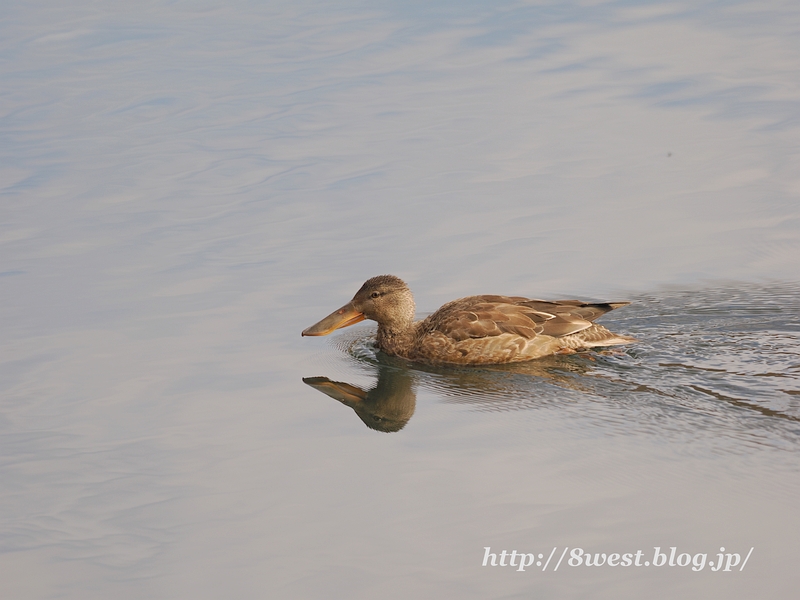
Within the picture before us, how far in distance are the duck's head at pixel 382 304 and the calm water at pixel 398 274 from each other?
0.38m

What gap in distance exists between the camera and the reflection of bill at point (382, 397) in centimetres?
839

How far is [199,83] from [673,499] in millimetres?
12273

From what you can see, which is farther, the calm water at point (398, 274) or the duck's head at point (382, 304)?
the duck's head at point (382, 304)

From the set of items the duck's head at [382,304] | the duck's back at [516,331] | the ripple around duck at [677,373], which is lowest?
the ripple around duck at [677,373]

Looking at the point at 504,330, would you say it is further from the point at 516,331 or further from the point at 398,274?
the point at 398,274

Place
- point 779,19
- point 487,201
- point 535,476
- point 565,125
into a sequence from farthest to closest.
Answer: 1. point 779,19
2. point 565,125
3. point 487,201
4. point 535,476

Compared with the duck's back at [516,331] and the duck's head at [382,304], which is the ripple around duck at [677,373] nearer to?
the duck's back at [516,331]

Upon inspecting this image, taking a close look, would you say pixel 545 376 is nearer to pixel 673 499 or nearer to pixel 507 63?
pixel 673 499

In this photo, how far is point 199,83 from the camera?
673 inches

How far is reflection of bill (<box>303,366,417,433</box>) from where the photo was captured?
27.5ft

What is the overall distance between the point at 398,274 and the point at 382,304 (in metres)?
1.08

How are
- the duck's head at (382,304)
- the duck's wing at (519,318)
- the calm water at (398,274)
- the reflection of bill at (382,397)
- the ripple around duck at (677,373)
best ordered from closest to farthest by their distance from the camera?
the calm water at (398,274) → the ripple around duck at (677,373) → the reflection of bill at (382,397) → the duck's wing at (519,318) → the duck's head at (382,304)

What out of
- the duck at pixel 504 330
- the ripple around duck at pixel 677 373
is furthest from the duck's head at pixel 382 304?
the ripple around duck at pixel 677 373

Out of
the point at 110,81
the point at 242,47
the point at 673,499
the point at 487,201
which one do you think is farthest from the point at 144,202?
the point at 673,499
